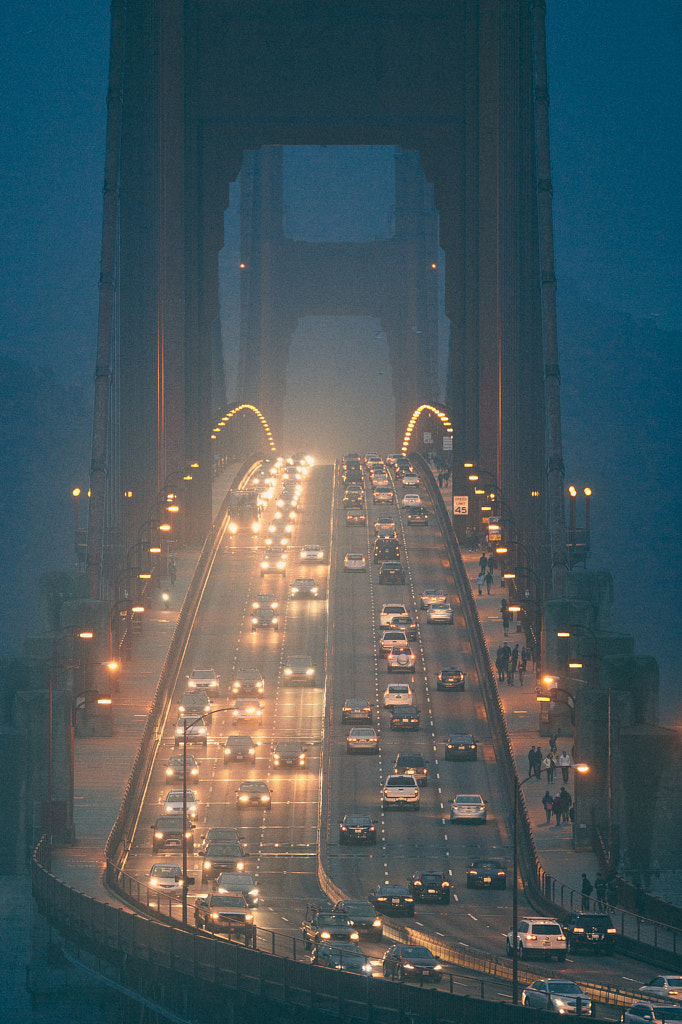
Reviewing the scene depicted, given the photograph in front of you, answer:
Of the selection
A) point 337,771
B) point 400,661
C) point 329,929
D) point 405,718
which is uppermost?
point 400,661

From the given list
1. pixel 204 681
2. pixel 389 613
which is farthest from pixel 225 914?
pixel 389 613

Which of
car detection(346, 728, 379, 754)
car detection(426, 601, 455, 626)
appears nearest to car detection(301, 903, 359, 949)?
car detection(346, 728, 379, 754)

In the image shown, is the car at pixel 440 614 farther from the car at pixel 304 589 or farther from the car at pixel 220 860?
the car at pixel 220 860

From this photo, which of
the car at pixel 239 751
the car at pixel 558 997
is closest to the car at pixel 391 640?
the car at pixel 239 751

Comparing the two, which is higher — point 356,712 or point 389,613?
point 389,613

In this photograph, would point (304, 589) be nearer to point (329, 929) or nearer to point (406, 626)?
point (406, 626)

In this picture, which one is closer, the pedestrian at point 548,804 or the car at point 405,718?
the pedestrian at point 548,804

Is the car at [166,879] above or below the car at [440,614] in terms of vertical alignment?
below
